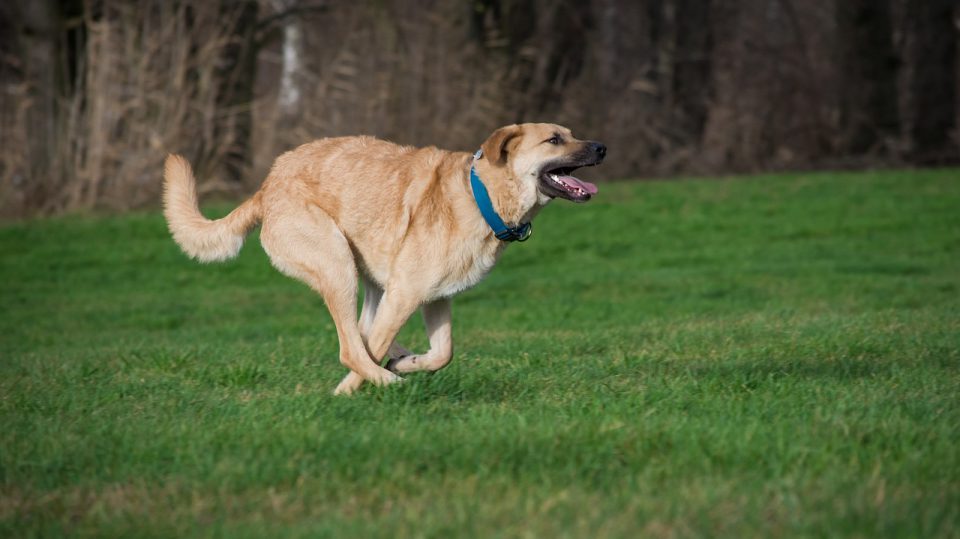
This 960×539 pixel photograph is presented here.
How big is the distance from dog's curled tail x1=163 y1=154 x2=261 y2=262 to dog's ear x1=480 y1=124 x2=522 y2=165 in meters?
1.45

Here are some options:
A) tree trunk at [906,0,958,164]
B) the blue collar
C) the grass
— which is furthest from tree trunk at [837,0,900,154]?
the blue collar

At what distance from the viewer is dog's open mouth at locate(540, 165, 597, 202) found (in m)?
6.43

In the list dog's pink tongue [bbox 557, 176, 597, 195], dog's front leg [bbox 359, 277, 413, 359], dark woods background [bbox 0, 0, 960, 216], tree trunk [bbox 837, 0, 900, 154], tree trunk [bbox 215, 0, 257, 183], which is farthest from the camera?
tree trunk [bbox 837, 0, 900, 154]

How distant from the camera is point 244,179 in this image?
18438 millimetres

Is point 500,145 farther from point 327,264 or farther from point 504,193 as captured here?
point 327,264

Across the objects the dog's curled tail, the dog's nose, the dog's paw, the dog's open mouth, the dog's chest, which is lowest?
the dog's paw

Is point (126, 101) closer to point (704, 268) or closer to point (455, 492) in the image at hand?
point (704, 268)

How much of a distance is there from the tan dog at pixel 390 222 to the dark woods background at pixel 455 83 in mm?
10175

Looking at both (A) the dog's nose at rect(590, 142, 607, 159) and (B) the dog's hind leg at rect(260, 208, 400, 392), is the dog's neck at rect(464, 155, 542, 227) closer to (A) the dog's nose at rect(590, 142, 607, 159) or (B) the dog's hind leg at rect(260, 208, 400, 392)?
(A) the dog's nose at rect(590, 142, 607, 159)

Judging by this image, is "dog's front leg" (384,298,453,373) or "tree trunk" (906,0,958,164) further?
→ "tree trunk" (906,0,958,164)

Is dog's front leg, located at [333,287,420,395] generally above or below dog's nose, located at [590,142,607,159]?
below

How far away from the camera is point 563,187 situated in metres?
6.48

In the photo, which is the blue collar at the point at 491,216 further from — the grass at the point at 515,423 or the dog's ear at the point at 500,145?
the grass at the point at 515,423

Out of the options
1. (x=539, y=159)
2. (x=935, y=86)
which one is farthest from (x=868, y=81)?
(x=539, y=159)
